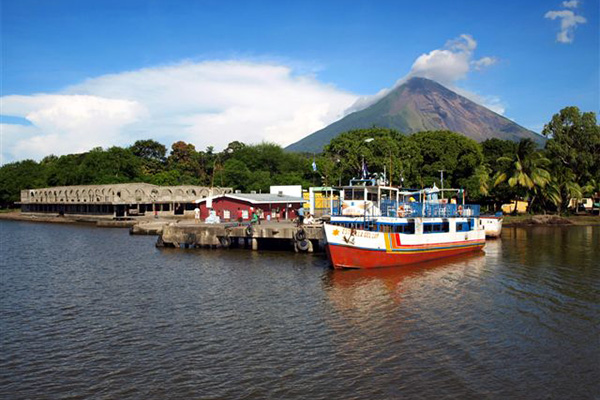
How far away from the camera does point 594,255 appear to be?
37750 millimetres

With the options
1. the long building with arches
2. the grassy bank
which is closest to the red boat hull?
the grassy bank

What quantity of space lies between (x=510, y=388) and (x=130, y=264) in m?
28.4

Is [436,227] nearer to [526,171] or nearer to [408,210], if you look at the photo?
[408,210]

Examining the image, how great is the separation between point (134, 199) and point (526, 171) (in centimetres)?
→ 5783

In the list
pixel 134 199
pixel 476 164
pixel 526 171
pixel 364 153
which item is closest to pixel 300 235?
pixel 364 153

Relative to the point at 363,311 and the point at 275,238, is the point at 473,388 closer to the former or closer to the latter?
the point at 363,311

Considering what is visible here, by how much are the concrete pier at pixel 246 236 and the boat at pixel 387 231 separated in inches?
174

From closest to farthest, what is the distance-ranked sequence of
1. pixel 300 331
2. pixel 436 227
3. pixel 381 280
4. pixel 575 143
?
pixel 300 331, pixel 381 280, pixel 436 227, pixel 575 143

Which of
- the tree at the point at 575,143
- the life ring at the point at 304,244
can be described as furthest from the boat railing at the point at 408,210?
the tree at the point at 575,143

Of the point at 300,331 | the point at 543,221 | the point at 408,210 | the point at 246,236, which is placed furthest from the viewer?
the point at 543,221

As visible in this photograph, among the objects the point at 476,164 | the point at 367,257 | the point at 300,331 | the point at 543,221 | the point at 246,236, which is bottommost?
the point at 300,331

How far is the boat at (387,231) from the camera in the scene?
31.3 meters

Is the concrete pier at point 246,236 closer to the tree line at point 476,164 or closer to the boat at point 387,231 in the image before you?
the boat at point 387,231

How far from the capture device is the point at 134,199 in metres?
77.6
